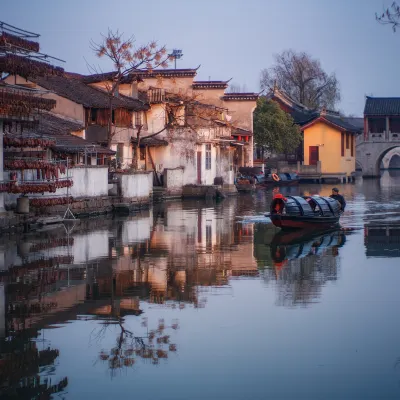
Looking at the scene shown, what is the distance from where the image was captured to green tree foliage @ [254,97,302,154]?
229 ft

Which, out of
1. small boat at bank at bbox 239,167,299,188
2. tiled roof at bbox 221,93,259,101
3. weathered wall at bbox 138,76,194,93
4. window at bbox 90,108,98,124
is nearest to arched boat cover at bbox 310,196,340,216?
window at bbox 90,108,98,124

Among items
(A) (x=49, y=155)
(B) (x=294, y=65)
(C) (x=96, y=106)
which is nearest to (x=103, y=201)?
(A) (x=49, y=155)

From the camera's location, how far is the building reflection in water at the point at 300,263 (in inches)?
582

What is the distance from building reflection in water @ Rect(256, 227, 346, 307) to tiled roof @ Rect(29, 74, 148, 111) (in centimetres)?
1673

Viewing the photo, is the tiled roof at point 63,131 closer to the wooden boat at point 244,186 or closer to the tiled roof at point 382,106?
the wooden boat at point 244,186

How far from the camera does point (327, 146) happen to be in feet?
254

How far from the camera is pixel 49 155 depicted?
1298 inches

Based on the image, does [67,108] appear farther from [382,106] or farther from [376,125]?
[376,125]

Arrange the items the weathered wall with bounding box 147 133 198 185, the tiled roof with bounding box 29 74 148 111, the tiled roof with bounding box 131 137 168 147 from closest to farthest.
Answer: the tiled roof with bounding box 29 74 148 111 < the tiled roof with bounding box 131 137 168 147 < the weathered wall with bounding box 147 133 198 185

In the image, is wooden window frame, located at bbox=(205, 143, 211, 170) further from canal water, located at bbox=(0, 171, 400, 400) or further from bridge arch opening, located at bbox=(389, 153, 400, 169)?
bridge arch opening, located at bbox=(389, 153, 400, 169)

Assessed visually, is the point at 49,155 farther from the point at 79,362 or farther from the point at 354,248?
the point at 79,362

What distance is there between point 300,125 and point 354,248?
186ft

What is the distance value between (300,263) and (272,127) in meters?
52.4

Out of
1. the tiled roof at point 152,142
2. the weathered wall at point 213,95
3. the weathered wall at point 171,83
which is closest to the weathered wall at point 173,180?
the tiled roof at point 152,142
